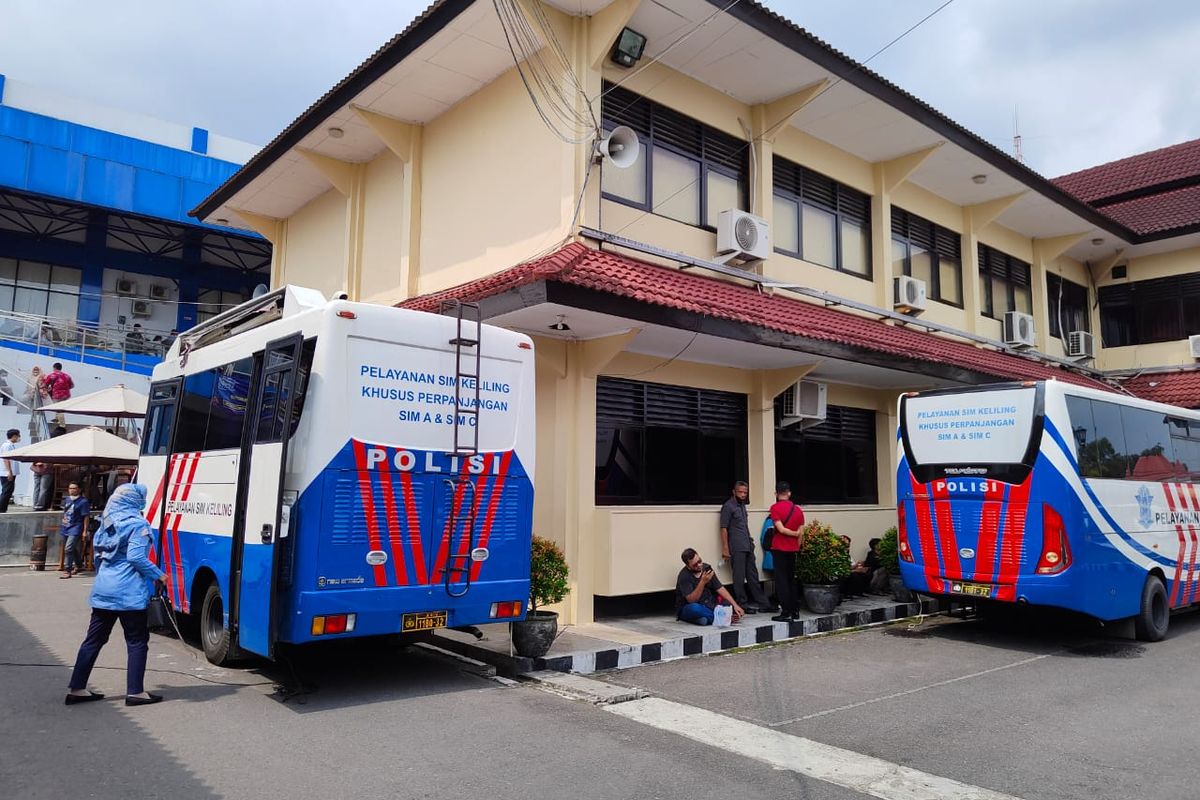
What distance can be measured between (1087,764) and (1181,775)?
490 mm

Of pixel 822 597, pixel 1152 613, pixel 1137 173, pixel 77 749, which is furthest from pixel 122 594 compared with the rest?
pixel 1137 173

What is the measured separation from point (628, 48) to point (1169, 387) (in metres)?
14.9

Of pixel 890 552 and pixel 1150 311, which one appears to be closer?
pixel 890 552

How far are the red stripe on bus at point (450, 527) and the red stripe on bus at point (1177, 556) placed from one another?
29.4 ft

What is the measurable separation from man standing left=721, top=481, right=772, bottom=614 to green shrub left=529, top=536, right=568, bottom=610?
3293mm

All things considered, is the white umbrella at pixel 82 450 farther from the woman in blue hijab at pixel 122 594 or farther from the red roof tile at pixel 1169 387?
the red roof tile at pixel 1169 387

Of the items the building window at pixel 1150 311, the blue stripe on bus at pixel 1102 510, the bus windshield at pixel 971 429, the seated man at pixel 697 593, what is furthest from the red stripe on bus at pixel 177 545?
the building window at pixel 1150 311

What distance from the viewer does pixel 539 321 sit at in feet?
30.0

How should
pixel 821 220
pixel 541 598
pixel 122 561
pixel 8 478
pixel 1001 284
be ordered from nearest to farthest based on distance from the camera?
pixel 122 561
pixel 541 598
pixel 821 220
pixel 8 478
pixel 1001 284

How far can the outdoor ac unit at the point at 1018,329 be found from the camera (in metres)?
17.1

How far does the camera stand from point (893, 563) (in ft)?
40.6

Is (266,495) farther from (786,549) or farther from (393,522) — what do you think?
(786,549)

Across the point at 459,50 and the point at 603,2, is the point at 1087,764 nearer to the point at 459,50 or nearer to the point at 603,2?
the point at 603,2

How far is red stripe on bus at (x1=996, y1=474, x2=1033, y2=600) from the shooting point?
29.8 feet
